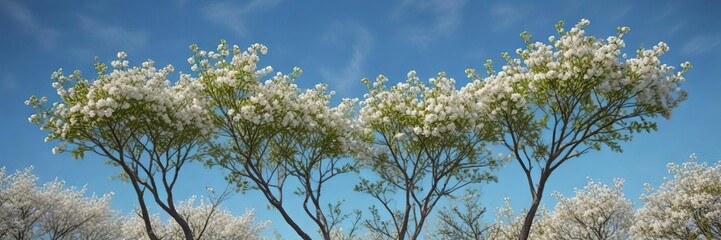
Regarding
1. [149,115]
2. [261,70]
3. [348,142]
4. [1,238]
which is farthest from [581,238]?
[1,238]

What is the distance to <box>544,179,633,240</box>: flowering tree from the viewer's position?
36.1 m

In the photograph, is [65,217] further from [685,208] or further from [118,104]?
[685,208]

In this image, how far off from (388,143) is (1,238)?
26.4 metres

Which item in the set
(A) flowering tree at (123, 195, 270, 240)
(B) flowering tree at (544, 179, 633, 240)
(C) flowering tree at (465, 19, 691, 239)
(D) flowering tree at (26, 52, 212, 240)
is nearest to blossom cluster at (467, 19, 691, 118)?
(C) flowering tree at (465, 19, 691, 239)

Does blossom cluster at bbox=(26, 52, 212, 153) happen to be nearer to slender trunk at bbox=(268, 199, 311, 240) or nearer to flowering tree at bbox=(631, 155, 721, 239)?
slender trunk at bbox=(268, 199, 311, 240)

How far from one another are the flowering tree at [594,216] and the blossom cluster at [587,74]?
19.9 metres

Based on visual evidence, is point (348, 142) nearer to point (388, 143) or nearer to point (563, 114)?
point (388, 143)

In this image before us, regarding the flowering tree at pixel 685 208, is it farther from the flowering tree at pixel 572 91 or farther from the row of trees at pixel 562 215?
the flowering tree at pixel 572 91

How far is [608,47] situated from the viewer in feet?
55.3

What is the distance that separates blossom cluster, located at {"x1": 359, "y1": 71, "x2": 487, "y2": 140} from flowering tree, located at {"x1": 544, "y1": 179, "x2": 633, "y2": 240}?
2030cm

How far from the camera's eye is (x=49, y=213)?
36.9 m

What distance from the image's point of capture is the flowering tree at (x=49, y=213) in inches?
1342

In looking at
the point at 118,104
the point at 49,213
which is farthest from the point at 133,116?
the point at 49,213

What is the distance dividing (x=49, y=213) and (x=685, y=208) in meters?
39.6
